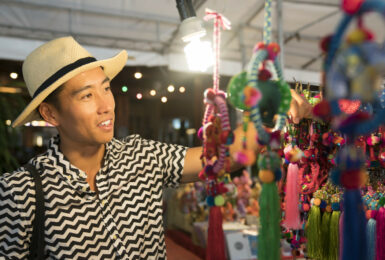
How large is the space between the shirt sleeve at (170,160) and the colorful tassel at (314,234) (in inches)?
20.6

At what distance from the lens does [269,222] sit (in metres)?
0.58

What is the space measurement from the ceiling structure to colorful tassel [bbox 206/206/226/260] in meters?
3.01

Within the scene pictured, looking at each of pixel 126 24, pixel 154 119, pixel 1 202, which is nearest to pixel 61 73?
pixel 1 202

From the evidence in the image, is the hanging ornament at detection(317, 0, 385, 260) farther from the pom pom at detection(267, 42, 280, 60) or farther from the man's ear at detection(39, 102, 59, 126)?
the man's ear at detection(39, 102, 59, 126)

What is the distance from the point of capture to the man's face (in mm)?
1129

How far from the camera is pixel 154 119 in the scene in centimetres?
621

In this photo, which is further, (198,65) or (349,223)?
(198,65)

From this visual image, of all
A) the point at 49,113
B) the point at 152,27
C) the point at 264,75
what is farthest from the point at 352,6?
the point at 152,27

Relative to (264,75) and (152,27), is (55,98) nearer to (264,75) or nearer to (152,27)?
(264,75)

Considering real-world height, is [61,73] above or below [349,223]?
above

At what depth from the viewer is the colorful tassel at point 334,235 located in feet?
2.95

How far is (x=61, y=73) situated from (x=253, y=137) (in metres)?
0.78

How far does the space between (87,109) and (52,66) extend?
22 cm

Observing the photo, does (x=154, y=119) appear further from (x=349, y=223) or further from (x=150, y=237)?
(x=349, y=223)
